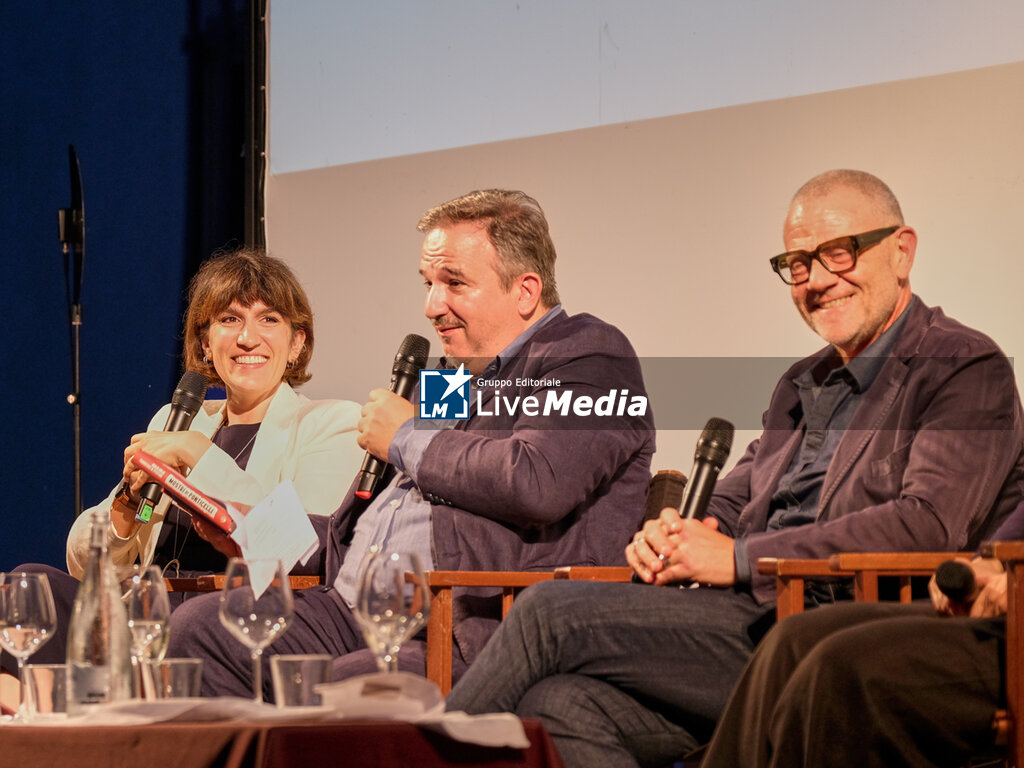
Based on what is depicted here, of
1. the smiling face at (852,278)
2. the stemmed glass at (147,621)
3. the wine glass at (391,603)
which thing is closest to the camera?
the wine glass at (391,603)

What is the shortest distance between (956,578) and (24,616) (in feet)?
3.99

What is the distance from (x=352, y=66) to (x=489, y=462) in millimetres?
2021

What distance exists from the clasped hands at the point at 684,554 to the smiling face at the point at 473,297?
2.46ft

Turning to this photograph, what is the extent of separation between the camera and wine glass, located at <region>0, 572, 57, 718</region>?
141 cm

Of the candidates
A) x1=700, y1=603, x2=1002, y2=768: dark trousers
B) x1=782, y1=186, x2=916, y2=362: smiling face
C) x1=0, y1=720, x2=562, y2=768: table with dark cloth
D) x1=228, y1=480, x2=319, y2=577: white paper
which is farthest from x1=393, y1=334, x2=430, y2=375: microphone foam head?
x1=0, y1=720, x2=562, y2=768: table with dark cloth

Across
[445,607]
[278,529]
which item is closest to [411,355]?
[278,529]

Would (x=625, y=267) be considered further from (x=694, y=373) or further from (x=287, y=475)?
(x=287, y=475)

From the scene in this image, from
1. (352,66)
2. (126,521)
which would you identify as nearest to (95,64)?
(352,66)

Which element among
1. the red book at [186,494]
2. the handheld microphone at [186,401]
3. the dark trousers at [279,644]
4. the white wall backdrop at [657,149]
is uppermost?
the white wall backdrop at [657,149]

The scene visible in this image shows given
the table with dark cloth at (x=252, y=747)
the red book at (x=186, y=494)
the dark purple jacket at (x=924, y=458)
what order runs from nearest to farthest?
the table with dark cloth at (x=252, y=747) → the dark purple jacket at (x=924, y=458) → the red book at (x=186, y=494)

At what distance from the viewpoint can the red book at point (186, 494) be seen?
2557 millimetres

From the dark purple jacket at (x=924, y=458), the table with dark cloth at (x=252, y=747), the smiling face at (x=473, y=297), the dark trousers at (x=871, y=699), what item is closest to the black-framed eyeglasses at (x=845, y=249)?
the dark purple jacket at (x=924, y=458)

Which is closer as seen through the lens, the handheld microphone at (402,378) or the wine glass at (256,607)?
the wine glass at (256,607)

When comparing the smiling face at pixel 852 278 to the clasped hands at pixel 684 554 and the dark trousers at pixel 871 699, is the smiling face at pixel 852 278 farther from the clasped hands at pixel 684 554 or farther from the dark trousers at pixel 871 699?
the dark trousers at pixel 871 699
